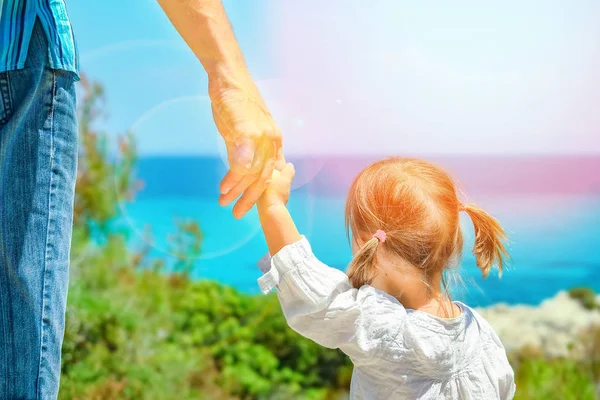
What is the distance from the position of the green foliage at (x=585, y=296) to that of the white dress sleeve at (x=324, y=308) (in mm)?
1427

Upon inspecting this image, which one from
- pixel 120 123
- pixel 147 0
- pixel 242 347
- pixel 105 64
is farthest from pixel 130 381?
pixel 147 0

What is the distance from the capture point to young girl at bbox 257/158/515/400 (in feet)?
4.06

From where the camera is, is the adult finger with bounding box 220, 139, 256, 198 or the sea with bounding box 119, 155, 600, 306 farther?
the sea with bounding box 119, 155, 600, 306

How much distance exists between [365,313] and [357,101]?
3.91 ft

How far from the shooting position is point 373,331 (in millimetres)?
1241

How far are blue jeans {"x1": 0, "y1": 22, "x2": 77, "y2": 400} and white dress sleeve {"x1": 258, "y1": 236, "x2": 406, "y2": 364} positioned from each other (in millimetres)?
350

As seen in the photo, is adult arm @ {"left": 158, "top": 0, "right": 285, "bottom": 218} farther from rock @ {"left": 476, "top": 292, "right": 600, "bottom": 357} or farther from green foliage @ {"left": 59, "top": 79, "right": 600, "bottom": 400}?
rock @ {"left": 476, "top": 292, "right": 600, "bottom": 357}

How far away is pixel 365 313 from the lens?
125cm

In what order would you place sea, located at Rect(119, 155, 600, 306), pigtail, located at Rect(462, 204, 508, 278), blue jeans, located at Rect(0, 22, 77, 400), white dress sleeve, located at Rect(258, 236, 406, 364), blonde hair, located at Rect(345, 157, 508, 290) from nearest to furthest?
blue jeans, located at Rect(0, 22, 77, 400) < white dress sleeve, located at Rect(258, 236, 406, 364) < blonde hair, located at Rect(345, 157, 508, 290) < pigtail, located at Rect(462, 204, 508, 278) < sea, located at Rect(119, 155, 600, 306)

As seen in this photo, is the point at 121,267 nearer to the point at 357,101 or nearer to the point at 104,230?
the point at 104,230

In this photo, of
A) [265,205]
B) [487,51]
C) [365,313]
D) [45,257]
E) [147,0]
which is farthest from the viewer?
[147,0]

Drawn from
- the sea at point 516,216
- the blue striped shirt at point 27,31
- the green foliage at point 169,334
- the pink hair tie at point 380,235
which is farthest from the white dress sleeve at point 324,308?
the green foliage at point 169,334

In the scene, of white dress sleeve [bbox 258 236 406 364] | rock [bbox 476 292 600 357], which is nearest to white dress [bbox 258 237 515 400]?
white dress sleeve [bbox 258 236 406 364]

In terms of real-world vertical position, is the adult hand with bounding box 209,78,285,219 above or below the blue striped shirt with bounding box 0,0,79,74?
below
